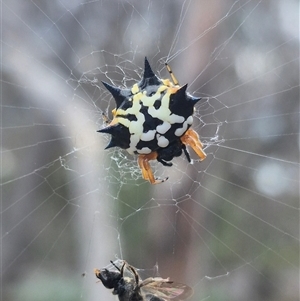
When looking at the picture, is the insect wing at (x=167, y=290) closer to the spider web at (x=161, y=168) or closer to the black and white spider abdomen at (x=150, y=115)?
the black and white spider abdomen at (x=150, y=115)

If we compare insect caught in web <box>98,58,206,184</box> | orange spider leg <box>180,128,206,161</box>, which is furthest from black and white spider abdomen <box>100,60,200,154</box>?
orange spider leg <box>180,128,206,161</box>

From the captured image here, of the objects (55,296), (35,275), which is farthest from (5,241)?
(55,296)

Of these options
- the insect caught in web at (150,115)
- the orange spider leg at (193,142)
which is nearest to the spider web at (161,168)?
the orange spider leg at (193,142)

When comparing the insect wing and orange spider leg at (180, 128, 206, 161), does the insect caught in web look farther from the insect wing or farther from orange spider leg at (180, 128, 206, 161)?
the insect wing

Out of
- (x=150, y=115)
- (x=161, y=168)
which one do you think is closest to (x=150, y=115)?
(x=150, y=115)

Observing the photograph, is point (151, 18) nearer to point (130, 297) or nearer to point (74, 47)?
point (74, 47)
